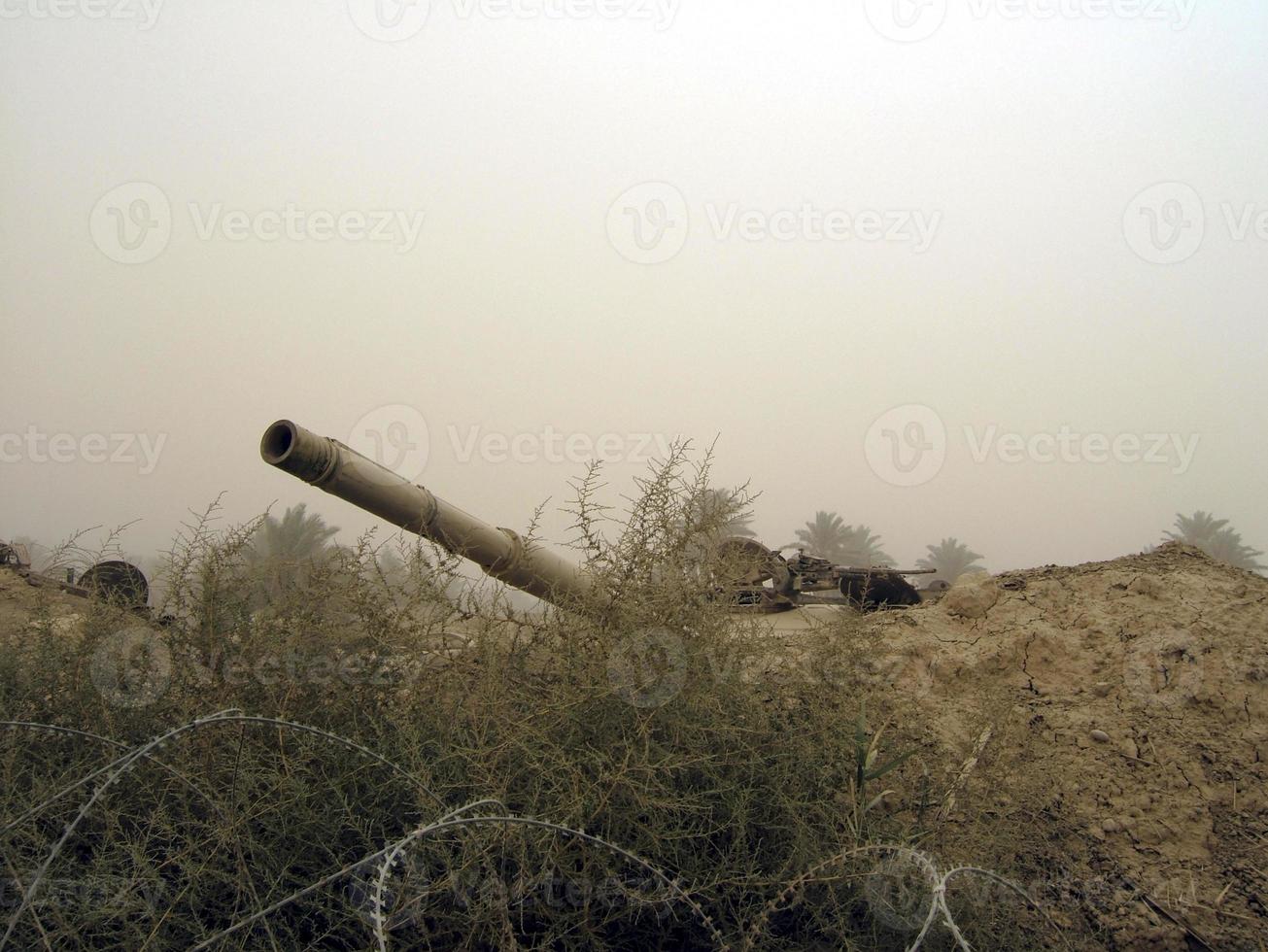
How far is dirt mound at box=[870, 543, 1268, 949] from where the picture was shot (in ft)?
16.9

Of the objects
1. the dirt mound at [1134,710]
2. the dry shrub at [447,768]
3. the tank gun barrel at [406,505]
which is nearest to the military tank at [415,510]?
the tank gun barrel at [406,505]

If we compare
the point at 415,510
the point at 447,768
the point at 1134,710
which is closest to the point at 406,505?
the point at 415,510

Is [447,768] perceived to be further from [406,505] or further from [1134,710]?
[1134,710]

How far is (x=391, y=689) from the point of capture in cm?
440

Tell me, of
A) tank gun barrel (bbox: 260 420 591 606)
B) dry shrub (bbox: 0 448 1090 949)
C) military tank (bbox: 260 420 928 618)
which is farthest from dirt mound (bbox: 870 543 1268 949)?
tank gun barrel (bbox: 260 420 591 606)

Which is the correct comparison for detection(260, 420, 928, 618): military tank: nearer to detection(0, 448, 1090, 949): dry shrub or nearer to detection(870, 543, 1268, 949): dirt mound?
detection(0, 448, 1090, 949): dry shrub

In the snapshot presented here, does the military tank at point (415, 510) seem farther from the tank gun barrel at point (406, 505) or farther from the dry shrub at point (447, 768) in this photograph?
the dry shrub at point (447, 768)

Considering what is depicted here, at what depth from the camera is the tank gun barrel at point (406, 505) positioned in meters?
6.20

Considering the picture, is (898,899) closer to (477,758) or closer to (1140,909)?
(477,758)

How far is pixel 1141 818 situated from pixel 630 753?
148 inches

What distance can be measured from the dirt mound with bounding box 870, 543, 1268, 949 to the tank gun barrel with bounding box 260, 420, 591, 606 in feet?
8.15

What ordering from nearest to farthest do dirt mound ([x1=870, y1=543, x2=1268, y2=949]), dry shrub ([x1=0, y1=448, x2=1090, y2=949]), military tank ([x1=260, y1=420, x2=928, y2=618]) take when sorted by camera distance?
dry shrub ([x1=0, y1=448, x2=1090, y2=949])
dirt mound ([x1=870, y1=543, x2=1268, y2=949])
military tank ([x1=260, y1=420, x2=928, y2=618])

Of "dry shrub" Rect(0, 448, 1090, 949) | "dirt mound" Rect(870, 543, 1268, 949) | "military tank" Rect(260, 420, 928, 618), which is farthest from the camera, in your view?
"military tank" Rect(260, 420, 928, 618)

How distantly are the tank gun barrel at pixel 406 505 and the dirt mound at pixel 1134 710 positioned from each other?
2.48 metres
